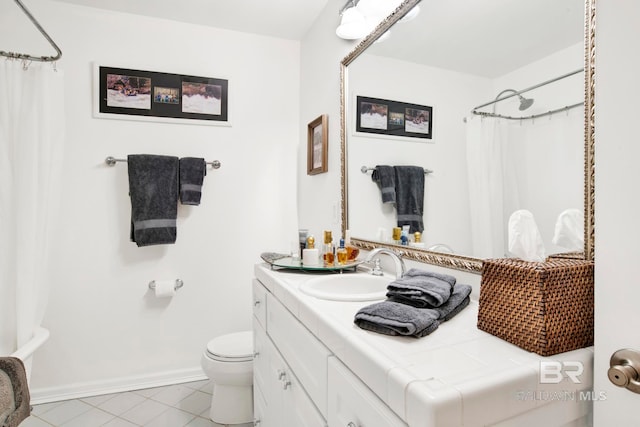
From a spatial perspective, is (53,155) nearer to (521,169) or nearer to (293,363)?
(293,363)

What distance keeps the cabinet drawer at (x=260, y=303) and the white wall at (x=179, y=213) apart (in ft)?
2.59

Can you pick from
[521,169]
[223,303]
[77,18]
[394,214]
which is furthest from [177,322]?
[521,169]

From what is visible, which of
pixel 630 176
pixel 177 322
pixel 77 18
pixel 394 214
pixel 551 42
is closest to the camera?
pixel 630 176

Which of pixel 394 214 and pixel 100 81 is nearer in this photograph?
pixel 394 214

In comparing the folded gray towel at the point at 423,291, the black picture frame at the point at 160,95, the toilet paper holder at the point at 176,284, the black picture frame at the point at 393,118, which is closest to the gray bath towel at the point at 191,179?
the black picture frame at the point at 160,95

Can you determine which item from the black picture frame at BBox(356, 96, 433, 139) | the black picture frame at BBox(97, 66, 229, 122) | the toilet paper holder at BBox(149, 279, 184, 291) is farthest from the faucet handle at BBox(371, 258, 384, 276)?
the black picture frame at BBox(97, 66, 229, 122)

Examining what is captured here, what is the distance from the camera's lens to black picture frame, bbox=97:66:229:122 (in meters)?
2.09

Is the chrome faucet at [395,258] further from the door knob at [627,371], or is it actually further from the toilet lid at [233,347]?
the toilet lid at [233,347]

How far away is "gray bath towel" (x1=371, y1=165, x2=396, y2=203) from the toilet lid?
1.06m

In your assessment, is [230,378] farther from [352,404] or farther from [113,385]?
[352,404]

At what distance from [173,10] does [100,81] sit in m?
0.62

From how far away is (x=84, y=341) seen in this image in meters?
2.08

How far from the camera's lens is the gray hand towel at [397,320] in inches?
29.2

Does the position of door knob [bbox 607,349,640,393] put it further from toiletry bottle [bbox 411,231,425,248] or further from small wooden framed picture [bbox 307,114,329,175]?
small wooden framed picture [bbox 307,114,329,175]
